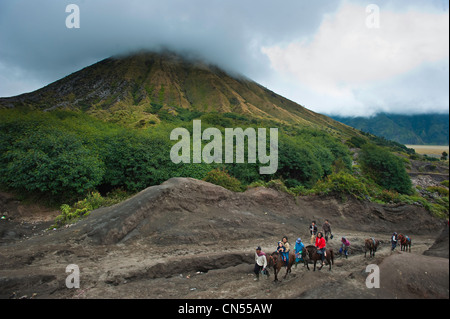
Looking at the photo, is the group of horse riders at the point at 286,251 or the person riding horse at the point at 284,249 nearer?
the group of horse riders at the point at 286,251

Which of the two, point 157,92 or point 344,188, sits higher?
point 157,92

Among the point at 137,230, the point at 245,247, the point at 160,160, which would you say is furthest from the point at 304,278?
the point at 160,160

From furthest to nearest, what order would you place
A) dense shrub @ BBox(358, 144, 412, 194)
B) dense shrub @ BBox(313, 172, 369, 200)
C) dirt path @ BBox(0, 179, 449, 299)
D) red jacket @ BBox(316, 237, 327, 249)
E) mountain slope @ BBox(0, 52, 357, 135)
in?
mountain slope @ BBox(0, 52, 357, 135), dense shrub @ BBox(358, 144, 412, 194), dense shrub @ BBox(313, 172, 369, 200), red jacket @ BBox(316, 237, 327, 249), dirt path @ BBox(0, 179, 449, 299)

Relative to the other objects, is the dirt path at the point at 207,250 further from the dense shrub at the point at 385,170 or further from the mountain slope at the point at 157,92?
the mountain slope at the point at 157,92

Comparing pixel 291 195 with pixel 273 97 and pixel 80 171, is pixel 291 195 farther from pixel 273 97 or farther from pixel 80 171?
pixel 273 97

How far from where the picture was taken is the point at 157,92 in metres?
145

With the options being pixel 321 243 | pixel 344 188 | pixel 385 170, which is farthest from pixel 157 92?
pixel 321 243

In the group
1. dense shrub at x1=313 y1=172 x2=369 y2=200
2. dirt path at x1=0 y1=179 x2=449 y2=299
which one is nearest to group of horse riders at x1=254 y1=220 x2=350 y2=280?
dirt path at x1=0 y1=179 x2=449 y2=299

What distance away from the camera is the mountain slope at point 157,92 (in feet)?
409

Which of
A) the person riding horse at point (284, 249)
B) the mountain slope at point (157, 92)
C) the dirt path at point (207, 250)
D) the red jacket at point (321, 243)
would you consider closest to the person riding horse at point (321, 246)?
the red jacket at point (321, 243)

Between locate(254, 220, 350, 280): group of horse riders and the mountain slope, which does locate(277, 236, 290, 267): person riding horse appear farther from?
the mountain slope

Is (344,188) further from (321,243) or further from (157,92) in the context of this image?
(157,92)

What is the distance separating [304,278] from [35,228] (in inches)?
910

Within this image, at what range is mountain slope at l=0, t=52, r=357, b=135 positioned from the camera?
124688 mm
